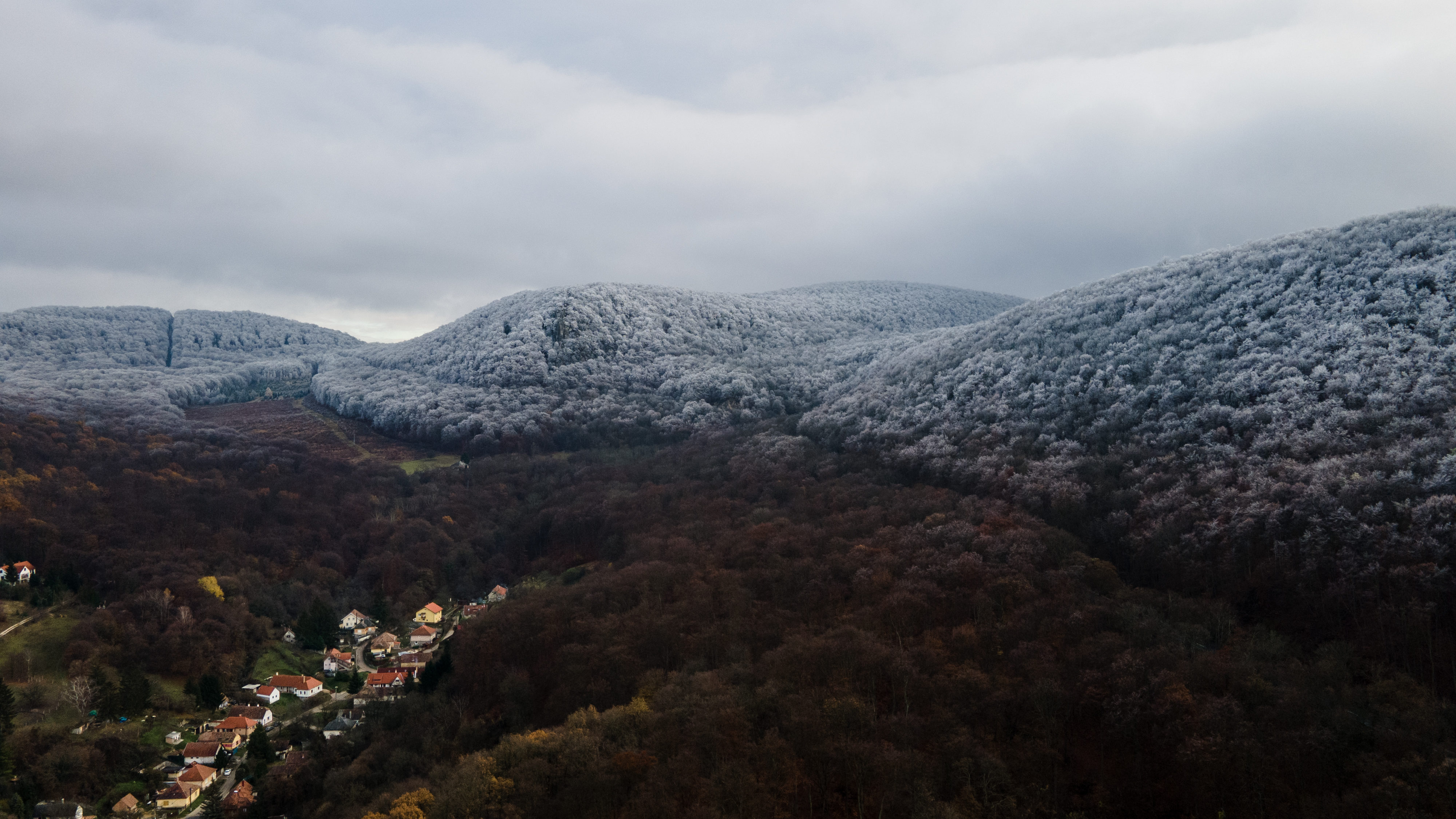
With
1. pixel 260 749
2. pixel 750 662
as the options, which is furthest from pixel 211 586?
pixel 750 662

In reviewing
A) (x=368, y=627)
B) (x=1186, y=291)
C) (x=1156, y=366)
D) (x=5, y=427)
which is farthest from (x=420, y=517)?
(x=1186, y=291)

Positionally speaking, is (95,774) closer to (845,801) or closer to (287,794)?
(287,794)

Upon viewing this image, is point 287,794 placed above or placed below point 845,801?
below

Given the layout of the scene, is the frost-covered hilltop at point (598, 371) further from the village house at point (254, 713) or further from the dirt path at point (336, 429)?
the village house at point (254, 713)

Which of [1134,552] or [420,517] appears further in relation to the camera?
[420,517]

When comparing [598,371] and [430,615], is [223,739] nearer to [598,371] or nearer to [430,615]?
[430,615]

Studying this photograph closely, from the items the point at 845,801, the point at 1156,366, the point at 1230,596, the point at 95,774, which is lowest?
the point at 95,774

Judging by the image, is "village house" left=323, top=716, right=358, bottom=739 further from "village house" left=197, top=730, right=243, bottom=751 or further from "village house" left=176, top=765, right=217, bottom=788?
"village house" left=176, top=765, right=217, bottom=788

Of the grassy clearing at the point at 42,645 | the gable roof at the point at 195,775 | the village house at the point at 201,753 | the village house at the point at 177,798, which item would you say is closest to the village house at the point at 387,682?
the village house at the point at 201,753
